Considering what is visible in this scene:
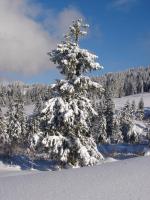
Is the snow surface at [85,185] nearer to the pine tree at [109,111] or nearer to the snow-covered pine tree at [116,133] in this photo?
the pine tree at [109,111]

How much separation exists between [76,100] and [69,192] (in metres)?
16.5

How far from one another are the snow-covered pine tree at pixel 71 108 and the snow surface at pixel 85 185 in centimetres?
1329

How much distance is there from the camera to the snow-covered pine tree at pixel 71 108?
24.0m

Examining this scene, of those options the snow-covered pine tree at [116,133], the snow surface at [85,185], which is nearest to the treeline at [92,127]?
the snow-covered pine tree at [116,133]

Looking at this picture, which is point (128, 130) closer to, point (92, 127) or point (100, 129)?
point (100, 129)

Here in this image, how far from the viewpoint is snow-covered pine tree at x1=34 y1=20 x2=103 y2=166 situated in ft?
78.6

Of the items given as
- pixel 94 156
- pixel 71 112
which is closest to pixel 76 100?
pixel 71 112

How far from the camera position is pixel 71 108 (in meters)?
24.3

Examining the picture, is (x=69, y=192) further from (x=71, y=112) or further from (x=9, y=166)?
(x=9, y=166)

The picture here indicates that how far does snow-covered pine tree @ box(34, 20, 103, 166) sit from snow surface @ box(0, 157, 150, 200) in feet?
43.6

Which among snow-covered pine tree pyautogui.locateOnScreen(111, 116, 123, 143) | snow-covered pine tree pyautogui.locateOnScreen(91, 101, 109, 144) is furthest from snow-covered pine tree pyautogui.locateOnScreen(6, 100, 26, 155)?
snow-covered pine tree pyautogui.locateOnScreen(111, 116, 123, 143)

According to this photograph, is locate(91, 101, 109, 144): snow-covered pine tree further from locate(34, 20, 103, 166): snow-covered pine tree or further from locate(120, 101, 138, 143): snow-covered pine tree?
locate(34, 20, 103, 166): snow-covered pine tree

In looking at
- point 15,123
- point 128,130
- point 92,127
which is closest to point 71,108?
point 15,123

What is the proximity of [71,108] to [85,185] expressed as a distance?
15.6 metres
